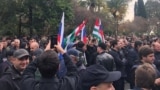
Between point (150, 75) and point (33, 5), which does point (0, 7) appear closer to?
point (33, 5)

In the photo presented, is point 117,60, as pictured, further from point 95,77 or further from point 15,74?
point 95,77

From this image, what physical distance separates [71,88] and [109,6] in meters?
69.5

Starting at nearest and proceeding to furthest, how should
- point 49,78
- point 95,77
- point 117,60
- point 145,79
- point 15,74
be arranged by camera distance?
point 95,77 < point 145,79 < point 49,78 < point 15,74 < point 117,60

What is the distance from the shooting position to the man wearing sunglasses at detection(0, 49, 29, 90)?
16.9ft

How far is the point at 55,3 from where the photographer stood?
115 feet

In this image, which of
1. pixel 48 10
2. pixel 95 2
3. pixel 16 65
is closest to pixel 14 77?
pixel 16 65

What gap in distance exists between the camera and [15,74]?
5.47m

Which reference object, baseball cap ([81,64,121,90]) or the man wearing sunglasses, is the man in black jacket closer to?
the man wearing sunglasses

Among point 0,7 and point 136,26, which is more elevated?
point 0,7

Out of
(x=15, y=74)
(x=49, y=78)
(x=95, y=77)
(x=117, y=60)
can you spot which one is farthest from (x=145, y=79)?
(x=117, y=60)

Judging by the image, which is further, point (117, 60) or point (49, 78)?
point (117, 60)

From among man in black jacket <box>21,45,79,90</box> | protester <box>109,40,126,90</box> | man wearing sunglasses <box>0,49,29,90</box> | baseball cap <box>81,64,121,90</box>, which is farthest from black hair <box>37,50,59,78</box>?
protester <box>109,40,126,90</box>

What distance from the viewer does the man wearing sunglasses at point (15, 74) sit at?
5160 mm

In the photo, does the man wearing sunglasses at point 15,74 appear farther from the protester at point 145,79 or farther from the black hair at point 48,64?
the protester at point 145,79
